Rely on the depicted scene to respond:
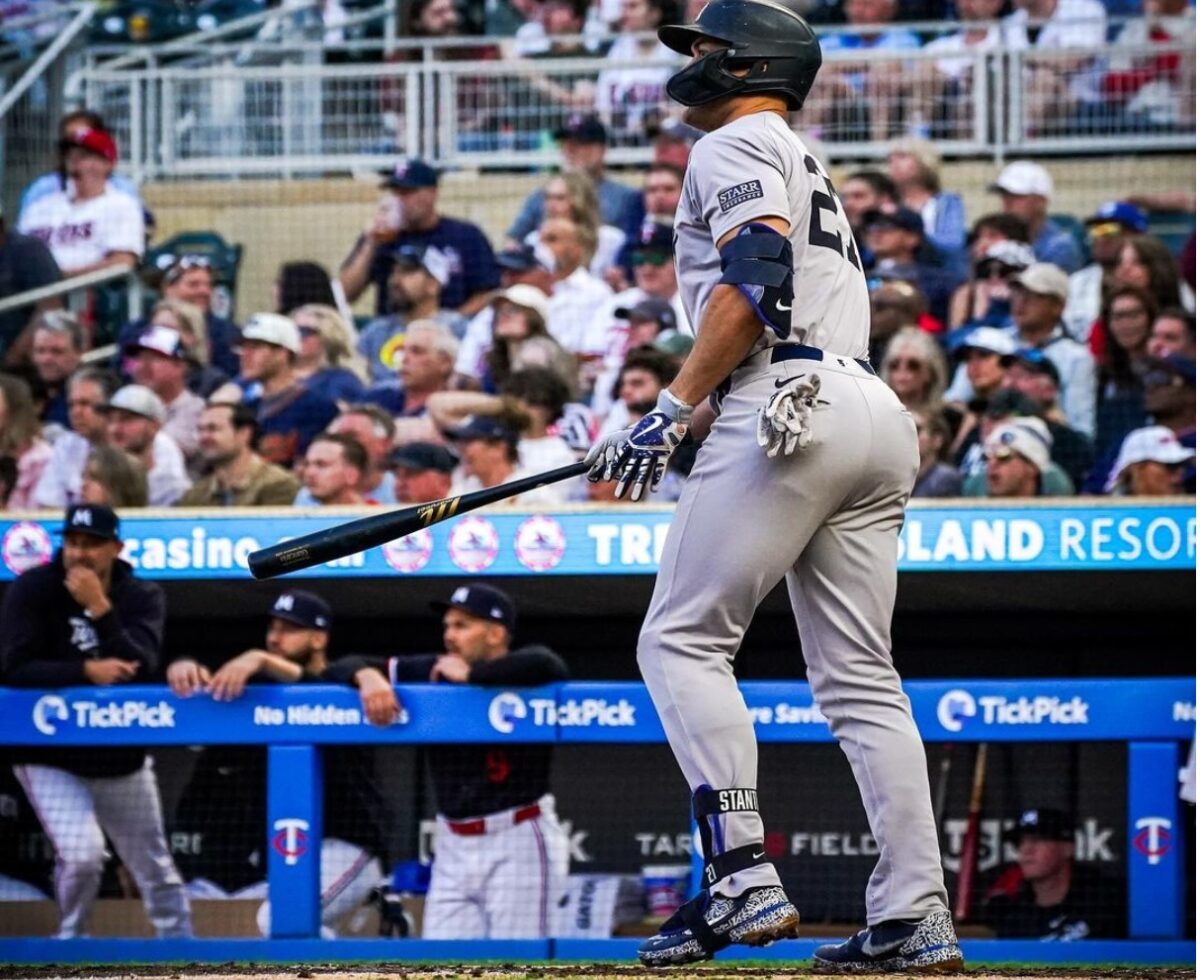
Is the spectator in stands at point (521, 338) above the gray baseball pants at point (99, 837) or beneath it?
above

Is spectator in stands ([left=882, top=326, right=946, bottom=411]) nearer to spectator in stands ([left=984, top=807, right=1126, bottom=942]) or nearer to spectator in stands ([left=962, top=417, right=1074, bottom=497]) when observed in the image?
spectator in stands ([left=962, top=417, right=1074, bottom=497])

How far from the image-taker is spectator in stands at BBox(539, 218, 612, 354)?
9383 millimetres

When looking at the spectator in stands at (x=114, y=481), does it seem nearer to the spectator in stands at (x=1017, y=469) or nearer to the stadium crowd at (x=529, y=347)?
the stadium crowd at (x=529, y=347)

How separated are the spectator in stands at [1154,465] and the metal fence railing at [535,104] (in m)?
3.03

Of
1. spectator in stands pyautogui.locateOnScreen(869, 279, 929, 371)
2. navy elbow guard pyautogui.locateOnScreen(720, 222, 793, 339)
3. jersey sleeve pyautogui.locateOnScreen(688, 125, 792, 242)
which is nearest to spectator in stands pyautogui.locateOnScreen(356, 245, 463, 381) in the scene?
spectator in stands pyautogui.locateOnScreen(869, 279, 929, 371)

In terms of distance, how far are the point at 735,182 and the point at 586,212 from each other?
6.04m

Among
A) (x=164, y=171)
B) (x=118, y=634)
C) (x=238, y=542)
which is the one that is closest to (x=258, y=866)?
(x=118, y=634)

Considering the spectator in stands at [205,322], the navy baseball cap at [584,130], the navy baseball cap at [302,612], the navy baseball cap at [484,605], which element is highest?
the navy baseball cap at [584,130]

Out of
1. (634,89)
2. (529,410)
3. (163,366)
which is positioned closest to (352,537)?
(529,410)

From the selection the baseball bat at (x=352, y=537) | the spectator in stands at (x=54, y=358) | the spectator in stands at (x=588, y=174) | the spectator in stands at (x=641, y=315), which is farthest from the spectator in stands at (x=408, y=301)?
the baseball bat at (x=352, y=537)

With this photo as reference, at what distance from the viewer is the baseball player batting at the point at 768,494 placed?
3791 mm

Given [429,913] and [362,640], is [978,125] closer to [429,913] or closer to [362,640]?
[362,640]

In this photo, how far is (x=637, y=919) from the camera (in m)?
6.70

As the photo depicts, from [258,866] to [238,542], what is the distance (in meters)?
1.69
